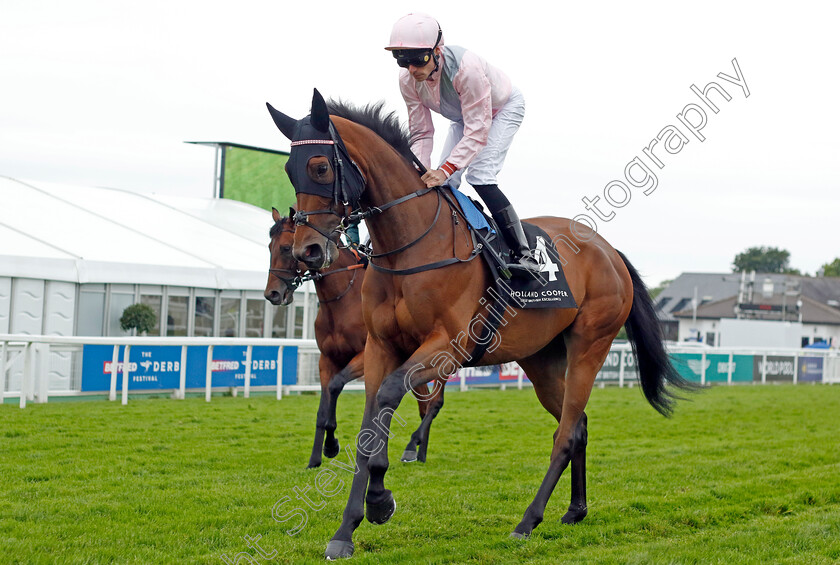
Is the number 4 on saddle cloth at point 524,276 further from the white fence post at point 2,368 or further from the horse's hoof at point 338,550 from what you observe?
the white fence post at point 2,368

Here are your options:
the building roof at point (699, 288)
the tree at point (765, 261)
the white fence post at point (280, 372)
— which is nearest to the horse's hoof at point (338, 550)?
the white fence post at point (280, 372)

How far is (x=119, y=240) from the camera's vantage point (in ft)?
51.4

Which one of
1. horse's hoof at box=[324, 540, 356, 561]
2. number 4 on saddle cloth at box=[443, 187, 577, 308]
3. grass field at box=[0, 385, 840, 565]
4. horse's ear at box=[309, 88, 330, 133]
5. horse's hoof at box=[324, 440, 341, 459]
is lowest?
grass field at box=[0, 385, 840, 565]

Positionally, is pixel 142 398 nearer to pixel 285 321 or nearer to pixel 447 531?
pixel 285 321

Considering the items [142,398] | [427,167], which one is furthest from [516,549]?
[142,398]

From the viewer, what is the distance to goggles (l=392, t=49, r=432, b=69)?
406cm

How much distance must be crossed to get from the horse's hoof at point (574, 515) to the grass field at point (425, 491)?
0.05m

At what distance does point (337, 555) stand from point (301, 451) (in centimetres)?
376

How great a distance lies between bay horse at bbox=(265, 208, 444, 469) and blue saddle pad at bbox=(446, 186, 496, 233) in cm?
245

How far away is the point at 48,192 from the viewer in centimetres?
1769

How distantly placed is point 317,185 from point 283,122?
40 cm

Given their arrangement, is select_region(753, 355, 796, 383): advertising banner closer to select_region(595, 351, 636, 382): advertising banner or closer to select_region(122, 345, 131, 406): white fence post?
select_region(595, 351, 636, 382): advertising banner

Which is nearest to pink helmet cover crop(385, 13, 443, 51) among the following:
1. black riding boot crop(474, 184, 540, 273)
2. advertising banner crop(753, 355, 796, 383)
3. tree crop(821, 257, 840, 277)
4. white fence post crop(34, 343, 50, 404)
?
black riding boot crop(474, 184, 540, 273)

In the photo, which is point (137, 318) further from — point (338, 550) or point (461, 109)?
point (338, 550)
